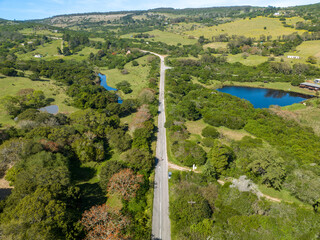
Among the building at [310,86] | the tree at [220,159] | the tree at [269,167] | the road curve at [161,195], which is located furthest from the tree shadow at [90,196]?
the building at [310,86]

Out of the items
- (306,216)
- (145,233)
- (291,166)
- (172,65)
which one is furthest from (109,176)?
(172,65)

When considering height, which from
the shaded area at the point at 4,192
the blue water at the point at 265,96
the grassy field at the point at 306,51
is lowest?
the blue water at the point at 265,96

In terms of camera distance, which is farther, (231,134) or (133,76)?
(133,76)

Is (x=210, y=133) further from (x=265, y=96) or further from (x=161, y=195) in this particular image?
(x=265, y=96)

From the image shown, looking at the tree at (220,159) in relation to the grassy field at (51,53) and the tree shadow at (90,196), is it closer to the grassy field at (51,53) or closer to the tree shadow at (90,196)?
the tree shadow at (90,196)

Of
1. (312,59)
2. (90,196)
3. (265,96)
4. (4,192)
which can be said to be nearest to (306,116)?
(265,96)

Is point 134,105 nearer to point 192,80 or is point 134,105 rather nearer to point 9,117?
point 9,117
